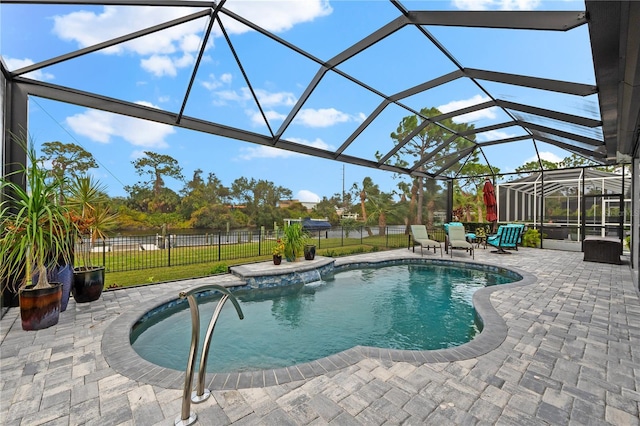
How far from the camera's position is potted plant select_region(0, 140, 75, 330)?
11.5ft

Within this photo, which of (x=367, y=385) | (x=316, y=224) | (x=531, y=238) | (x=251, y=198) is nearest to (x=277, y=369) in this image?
(x=367, y=385)

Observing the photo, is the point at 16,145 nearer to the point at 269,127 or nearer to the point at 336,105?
the point at 269,127

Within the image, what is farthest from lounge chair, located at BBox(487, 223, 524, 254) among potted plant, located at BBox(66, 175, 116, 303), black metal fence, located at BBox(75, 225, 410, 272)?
potted plant, located at BBox(66, 175, 116, 303)

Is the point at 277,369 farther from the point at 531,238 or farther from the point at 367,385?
the point at 531,238

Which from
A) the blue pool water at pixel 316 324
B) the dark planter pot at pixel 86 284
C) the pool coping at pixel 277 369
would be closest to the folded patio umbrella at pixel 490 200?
the blue pool water at pixel 316 324

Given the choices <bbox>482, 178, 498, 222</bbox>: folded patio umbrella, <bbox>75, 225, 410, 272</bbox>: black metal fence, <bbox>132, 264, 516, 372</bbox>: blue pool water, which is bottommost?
<bbox>132, 264, 516, 372</bbox>: blue pool water

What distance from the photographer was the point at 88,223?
4.68 meters

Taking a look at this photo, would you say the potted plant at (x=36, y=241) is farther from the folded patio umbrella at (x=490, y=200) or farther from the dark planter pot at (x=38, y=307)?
the folded patio umbrella at (x=490, y=200)

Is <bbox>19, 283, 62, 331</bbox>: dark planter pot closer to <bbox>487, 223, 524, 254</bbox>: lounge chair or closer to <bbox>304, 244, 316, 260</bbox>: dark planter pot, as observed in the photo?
<bbox>304, 244, 316, 260</bbox>: dark planter pot

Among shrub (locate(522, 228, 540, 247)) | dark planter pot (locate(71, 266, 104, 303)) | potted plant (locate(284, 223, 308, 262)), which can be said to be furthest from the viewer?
shrub (locate(522, 228, 540, 247))

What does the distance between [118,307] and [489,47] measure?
7.95 metres

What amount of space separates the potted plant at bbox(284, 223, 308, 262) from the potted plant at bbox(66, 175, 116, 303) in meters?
4.33

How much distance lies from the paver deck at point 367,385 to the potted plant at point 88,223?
93cm

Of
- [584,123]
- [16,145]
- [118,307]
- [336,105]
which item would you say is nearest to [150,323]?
[118,307]
